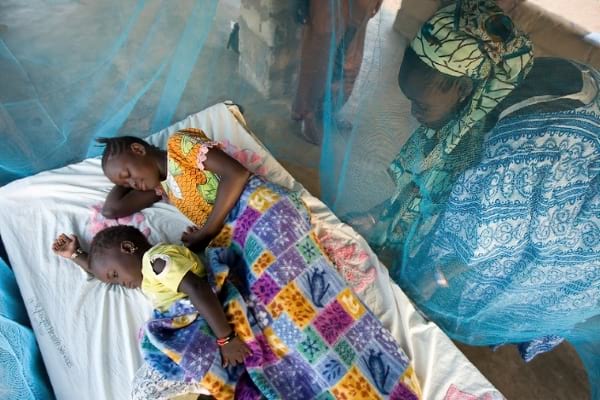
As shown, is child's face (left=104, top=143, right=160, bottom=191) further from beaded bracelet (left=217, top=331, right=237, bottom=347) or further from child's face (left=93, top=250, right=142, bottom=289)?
beaded bracelet (left=217, top=331, right=237, bottom=347)

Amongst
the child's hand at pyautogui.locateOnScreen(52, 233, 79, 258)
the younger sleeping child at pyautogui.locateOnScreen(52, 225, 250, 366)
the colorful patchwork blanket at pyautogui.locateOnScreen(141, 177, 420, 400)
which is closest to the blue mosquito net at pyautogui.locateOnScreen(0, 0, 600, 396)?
the colorful patchwork blanket at pyautogui.locateOnScreen(141, 177, 420, 400)

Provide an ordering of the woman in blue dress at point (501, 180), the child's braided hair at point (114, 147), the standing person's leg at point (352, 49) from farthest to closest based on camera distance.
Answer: the child's braided hair at point (114, 147), the standing person's leg at point (352, 49), the woman in blue dress at point (501, 180)

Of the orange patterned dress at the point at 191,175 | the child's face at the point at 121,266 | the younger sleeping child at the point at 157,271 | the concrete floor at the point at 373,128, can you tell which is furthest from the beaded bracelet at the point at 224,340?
the concrete floor at the point at 373,128

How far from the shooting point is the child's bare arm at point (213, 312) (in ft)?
3.73

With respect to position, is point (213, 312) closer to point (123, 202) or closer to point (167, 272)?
point (167, 272)

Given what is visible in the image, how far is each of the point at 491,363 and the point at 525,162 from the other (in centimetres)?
104

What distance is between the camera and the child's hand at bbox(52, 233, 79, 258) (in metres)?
1.37

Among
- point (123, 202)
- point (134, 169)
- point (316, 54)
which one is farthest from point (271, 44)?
point (123, 202)

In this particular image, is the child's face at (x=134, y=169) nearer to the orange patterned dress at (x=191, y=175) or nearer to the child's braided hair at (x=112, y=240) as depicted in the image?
the orange patterned dress at (x=191, y=175)

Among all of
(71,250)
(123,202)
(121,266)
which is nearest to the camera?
(121,266)

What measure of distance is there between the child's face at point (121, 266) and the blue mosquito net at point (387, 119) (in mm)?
673

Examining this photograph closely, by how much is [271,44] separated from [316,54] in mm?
196

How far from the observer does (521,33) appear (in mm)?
808

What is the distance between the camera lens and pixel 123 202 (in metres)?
1.50
